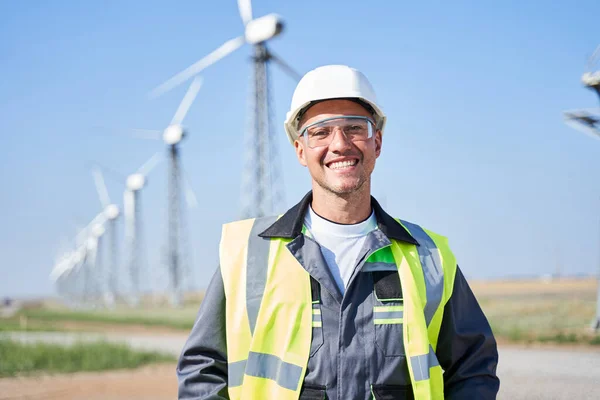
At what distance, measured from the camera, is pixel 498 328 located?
18969 mm

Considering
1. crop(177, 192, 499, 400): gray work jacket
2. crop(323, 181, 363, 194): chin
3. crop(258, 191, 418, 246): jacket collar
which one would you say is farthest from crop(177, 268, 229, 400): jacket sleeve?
crop(323, 181, 363, 194): chin

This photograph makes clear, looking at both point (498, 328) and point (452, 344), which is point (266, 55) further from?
point (452, 344)

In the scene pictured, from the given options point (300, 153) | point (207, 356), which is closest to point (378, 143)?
point (300, 153)

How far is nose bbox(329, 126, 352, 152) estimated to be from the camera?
310 centimetres

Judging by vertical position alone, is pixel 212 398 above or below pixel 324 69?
below

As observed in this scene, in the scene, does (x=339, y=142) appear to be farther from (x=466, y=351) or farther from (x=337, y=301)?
(x=466, y=351)

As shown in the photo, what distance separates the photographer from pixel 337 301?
295cm

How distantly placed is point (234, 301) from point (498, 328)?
17141 mm

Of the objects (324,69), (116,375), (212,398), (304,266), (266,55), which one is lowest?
(116,375)

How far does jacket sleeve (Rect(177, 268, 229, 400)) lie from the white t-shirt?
474 millimetres

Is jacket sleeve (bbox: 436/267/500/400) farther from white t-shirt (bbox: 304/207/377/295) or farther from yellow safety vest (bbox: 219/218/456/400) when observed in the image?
white t-shirt (bbox: 304/207/377/295)

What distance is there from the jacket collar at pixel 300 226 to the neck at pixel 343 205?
0.07m

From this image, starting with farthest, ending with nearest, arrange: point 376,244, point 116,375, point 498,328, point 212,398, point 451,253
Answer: point 498,328
point 116,375
point 451,253
point 376,244
point 212,398

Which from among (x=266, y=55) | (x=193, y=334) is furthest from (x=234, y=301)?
(x=266, y=55)
